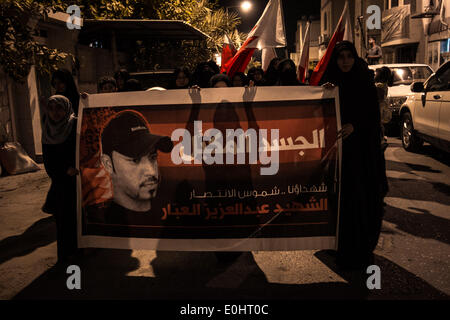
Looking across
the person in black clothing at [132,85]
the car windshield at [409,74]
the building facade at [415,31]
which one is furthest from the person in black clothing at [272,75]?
the building facade at [415,31]

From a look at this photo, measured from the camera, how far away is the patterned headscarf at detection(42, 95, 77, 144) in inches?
152

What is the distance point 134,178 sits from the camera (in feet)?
11.6

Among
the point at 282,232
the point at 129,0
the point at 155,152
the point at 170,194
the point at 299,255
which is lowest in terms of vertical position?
the point at 299,255

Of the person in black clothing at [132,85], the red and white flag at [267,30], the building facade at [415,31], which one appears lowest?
the person in black clothing at [132,85]

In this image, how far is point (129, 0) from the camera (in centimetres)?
1197

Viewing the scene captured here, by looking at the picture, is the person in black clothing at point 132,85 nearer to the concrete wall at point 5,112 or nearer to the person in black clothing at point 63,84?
the person in black clothing at point 63,84

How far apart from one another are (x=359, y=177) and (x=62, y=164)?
2662 millimetres

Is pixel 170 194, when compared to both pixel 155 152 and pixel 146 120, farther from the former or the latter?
pixel 146 120

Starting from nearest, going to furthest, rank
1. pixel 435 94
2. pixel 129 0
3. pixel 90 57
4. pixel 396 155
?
pixel 435 94 → pixel 396 155 → pixel 129 0 → pixel 90 57

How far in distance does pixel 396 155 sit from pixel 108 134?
24.8 feet

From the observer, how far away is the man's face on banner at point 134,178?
350 cm

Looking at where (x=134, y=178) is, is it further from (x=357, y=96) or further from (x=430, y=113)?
(x=430, y=113)

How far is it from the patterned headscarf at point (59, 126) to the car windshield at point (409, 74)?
11.3 metres
